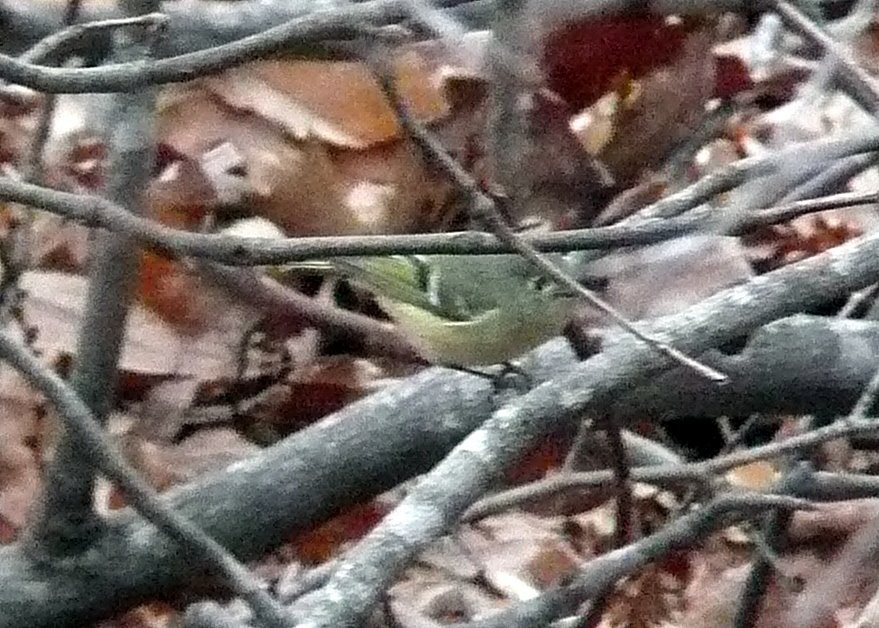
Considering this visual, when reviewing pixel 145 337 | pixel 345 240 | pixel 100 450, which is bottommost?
pixel 145 337

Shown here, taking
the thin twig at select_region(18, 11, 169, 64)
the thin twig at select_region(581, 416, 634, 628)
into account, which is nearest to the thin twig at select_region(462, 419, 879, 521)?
the thin twig at select_region(581, 416, 634, 628)

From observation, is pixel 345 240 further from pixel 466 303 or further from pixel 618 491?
pixel 466 303

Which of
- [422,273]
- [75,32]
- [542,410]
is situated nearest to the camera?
[75,32]

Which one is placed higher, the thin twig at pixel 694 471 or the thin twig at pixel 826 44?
the thin twig at pixel 826 44

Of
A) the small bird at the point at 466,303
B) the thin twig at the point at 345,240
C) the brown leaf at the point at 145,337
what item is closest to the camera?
the thin twig at the point at 345,240

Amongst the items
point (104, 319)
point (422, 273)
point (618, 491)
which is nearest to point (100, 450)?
point (104, 319)

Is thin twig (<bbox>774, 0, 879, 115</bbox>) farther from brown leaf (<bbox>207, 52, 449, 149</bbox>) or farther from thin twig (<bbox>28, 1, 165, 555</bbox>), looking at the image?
brown leaf (<bbox>207, 52, 449, 149</bbox>)

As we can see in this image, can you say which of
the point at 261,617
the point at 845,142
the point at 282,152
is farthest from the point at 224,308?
the point at 845,142

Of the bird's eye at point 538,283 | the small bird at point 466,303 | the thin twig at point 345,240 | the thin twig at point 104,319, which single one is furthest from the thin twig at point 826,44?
the bird's eye at point 538,283

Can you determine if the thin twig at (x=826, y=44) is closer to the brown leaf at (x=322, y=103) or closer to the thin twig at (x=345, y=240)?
the thin twig at (x=345, y=240)
